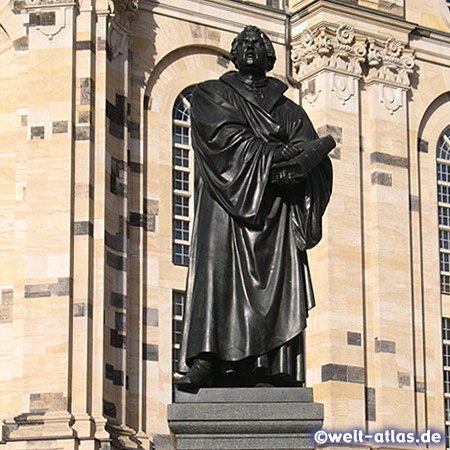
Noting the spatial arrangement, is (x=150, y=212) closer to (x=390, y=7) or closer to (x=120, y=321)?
(x=120, y=321)

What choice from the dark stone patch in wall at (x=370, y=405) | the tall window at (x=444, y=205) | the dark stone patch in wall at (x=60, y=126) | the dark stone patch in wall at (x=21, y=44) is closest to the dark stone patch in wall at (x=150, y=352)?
the dark stone patch in wall at (x=60, y=126)

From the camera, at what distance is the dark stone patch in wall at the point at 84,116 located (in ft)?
88.7

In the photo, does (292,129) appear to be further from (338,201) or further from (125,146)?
(338,201)

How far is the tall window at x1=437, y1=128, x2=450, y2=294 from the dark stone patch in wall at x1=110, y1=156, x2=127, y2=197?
25.3ft

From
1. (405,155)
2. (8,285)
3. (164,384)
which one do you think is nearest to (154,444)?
(164,384)

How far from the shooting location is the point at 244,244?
11.0 metres

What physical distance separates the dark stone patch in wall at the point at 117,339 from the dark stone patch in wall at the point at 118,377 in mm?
461

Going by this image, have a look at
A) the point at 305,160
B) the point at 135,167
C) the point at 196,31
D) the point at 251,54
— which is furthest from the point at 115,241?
the point at 305,160

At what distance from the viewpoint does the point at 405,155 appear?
31.4 m

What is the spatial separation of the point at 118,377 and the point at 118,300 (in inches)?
55.3

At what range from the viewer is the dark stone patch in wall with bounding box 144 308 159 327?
1108 inches

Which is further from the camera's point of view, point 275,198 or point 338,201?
point 338,201

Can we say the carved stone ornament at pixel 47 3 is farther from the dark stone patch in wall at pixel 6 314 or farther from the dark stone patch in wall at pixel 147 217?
the dark stone patch in wall at pixel 6 314

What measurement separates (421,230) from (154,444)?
7.95 meters
